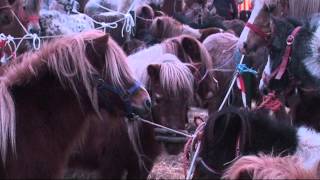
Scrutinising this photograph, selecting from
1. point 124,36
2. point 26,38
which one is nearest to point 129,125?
point 26,38

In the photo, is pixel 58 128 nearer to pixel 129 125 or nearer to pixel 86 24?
pixel 129 125

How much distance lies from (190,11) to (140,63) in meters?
5.83

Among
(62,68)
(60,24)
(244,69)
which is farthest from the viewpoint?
(60,24)

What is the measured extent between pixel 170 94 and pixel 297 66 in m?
0.96

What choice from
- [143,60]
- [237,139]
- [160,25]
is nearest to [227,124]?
[237,139]

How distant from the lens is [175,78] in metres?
4.50

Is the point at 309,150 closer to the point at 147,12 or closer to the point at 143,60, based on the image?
the point at 143,60

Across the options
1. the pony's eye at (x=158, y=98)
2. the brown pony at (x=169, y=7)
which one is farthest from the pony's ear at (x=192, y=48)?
the brown pony at (x=169, y=7)

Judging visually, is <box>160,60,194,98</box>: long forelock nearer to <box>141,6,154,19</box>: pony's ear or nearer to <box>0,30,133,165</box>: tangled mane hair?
<box>0,30,133,165</box>: tangled mane hair

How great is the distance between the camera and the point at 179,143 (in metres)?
4.34

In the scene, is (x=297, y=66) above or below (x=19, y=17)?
above

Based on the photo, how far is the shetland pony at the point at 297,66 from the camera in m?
4.22

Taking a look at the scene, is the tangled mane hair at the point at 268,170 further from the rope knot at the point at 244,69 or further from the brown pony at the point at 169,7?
the brown pony at the point at 169,7

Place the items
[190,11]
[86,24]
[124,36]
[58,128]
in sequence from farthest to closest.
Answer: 1. [190,11]
2. [124,36]
3. [86,24]
4. [58,128]
